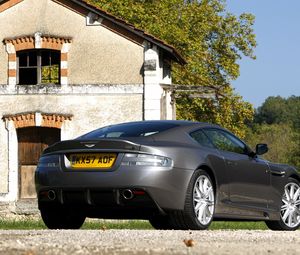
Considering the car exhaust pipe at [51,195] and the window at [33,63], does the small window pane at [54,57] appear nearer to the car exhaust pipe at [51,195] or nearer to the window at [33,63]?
the window at [33,63]

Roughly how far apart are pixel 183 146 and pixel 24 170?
16039 mm

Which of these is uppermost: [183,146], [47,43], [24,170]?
[47,43]

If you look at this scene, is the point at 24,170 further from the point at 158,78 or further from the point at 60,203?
the point at 60,203

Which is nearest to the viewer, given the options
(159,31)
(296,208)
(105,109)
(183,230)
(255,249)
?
(255,249)

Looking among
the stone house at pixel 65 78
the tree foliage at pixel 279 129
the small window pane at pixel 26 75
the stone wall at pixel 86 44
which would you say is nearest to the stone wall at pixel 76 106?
the stone house at pixel 65 78

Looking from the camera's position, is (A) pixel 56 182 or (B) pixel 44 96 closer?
(A) pixel 56 182

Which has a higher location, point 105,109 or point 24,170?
point 105,109

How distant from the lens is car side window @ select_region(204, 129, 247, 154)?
10246 mm

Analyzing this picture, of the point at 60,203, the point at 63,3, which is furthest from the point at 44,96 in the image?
the point at 60,203

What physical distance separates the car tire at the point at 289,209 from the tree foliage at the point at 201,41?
24.1 m

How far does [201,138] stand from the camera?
999 centimetres

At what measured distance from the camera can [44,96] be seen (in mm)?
24859

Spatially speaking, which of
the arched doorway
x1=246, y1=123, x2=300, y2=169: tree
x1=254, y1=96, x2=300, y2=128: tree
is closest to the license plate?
the arched doorway

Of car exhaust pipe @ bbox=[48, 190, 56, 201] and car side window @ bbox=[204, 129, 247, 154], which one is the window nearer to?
car side window @ bbox=[204, 129, 247, 154]
